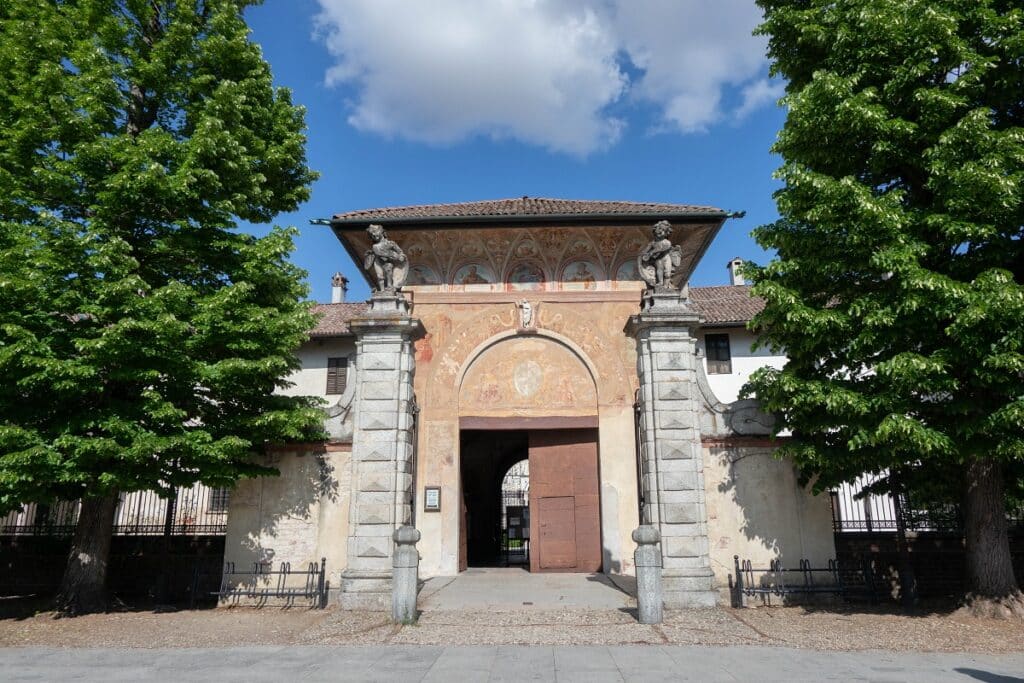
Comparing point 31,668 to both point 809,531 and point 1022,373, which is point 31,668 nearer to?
point 809,531

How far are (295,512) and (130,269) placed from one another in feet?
14.8

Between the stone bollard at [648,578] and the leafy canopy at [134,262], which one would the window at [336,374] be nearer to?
the leafy canopy at [134,262]

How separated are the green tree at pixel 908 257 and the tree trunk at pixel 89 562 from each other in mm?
10783

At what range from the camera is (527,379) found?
1248 centimetres

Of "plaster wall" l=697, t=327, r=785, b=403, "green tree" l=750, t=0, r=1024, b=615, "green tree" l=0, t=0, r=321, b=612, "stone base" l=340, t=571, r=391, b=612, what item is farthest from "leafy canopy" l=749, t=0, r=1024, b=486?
"plaster wall" l=697, t=327, r=785, b=403

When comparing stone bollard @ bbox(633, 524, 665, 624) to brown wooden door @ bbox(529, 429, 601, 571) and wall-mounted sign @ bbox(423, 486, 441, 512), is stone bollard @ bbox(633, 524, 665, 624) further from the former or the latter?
wall-mounted sign @ bbox(423, 486, 441, 512)

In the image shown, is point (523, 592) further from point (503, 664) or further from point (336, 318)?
point (336, 318)

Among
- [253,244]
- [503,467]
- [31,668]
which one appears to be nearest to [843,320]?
[253,244]

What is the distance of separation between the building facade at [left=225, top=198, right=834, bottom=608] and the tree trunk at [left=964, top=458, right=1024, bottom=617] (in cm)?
194

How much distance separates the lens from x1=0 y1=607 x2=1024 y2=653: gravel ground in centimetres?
734

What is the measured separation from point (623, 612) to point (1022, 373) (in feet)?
19.7

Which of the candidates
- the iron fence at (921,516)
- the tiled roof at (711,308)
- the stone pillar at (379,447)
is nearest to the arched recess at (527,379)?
the stone pillar at (379,447)

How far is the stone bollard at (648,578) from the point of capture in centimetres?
816

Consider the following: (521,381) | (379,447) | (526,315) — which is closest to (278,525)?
(379,447)
